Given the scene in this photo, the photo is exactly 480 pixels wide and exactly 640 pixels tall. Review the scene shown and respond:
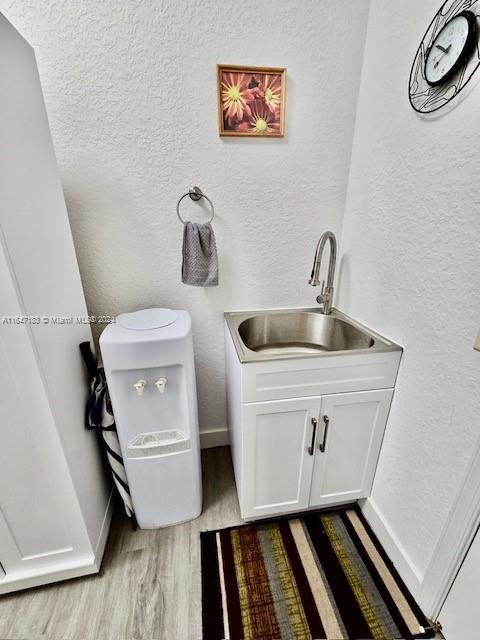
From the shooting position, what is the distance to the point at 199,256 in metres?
1.24

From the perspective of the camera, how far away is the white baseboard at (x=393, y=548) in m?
0.99

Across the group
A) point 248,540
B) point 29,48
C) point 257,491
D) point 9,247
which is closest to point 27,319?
point 9,247


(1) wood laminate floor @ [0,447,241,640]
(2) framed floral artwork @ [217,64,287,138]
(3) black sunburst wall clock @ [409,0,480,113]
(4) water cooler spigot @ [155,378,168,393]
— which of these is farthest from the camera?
(2) framed floral artwork @ [217,64,287,138]

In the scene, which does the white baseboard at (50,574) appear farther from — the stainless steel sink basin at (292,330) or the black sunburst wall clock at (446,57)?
the black sunburst wall clock at (446,57)

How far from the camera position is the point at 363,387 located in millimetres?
1062

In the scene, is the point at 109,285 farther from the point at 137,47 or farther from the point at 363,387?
the point at 363,387

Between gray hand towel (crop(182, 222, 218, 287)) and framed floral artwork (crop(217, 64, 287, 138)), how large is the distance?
1.43 feet

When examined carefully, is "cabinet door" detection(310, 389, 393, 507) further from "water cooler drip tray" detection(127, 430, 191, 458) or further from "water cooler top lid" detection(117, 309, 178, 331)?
"water cooler top lid" detection(117, 309, 178, 331)

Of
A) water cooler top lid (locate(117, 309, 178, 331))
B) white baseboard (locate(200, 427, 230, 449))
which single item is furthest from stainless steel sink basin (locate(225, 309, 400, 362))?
white baseboard (locate(200, 427, 230, 449))

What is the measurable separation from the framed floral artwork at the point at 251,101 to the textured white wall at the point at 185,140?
0.04 metres

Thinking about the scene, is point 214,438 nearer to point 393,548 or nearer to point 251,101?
point 393,548

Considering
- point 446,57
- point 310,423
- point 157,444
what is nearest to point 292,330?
point 310,423

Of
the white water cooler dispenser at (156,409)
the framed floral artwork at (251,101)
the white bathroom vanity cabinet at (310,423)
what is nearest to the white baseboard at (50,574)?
the white water cooler dispenser at (156,409)

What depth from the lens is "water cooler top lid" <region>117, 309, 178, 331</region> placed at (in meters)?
1.06
